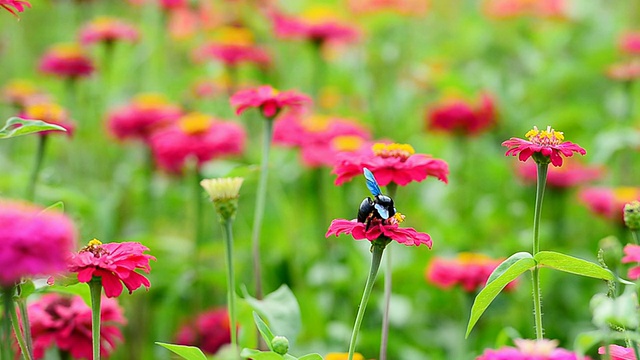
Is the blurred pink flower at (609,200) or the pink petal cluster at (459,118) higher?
the pink petal cluster at (459,118)

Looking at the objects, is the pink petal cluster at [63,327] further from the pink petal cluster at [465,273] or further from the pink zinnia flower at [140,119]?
the pink zinnia flower at [140,119]

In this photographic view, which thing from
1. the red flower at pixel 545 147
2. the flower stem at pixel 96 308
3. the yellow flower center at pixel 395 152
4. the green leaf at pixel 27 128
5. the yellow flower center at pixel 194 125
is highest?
the yellow flower center at pixel 194 125

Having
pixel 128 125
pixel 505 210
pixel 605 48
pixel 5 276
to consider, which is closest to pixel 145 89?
pixel 128 125

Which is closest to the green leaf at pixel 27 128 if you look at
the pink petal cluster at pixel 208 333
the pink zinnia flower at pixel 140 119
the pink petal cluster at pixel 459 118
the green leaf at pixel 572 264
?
the green leaf at pixel 572 264

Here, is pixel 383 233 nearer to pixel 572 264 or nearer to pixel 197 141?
pixel 572 264

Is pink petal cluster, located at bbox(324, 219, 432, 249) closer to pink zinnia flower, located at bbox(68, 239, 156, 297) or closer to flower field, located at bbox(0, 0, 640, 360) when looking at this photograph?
flower field, located at bbox(0, 0, 640, 360)

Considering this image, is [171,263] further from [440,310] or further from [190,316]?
[440,310]
